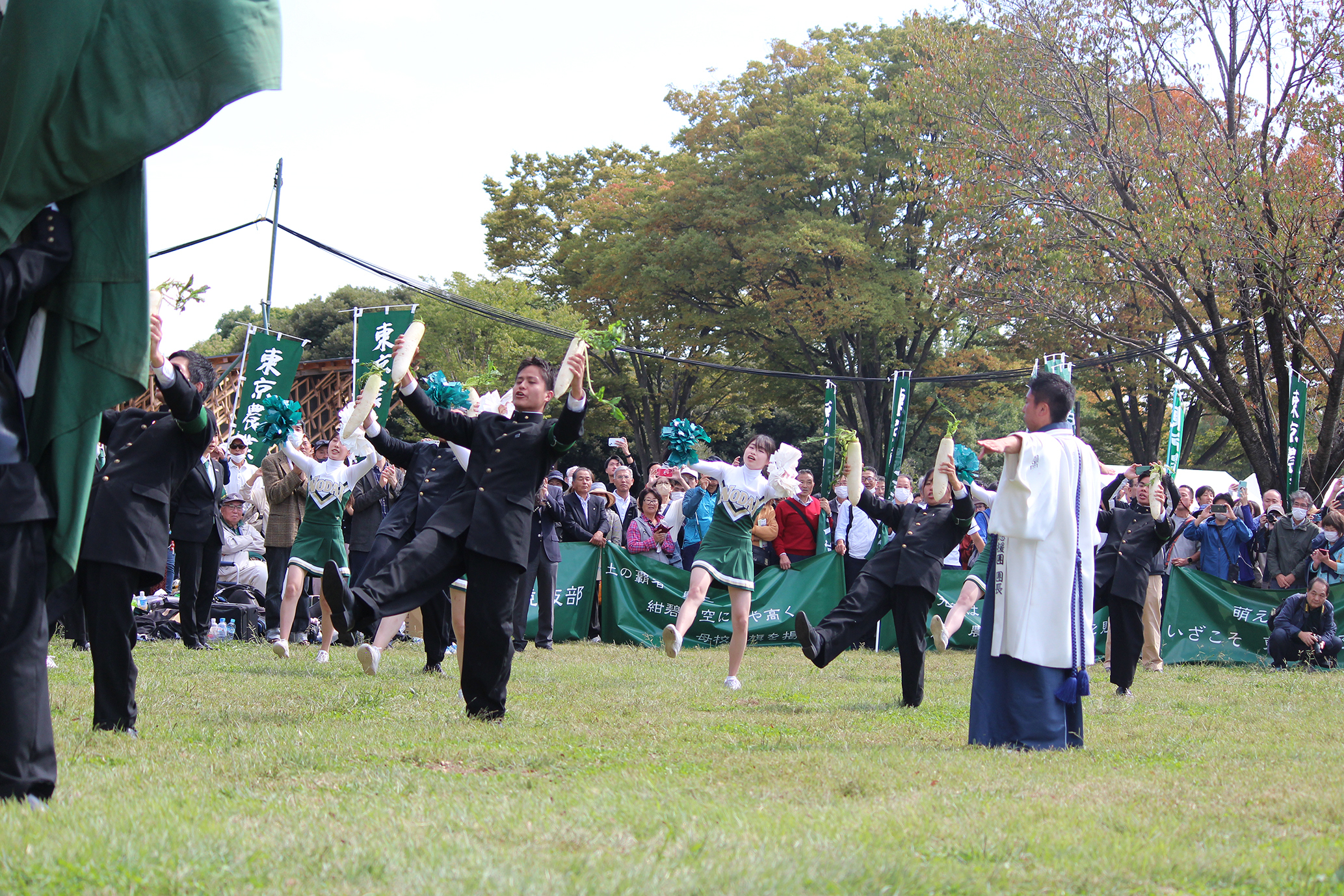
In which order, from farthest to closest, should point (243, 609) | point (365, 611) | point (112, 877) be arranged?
point (243, 609), point (365, 611), point (112, 877)

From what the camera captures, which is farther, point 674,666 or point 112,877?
point 674,666

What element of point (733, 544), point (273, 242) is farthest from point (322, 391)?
point (733, 544)

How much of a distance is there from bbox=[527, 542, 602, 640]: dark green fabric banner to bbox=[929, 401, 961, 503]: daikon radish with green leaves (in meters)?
6.01

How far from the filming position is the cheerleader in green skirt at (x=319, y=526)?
9898 mm

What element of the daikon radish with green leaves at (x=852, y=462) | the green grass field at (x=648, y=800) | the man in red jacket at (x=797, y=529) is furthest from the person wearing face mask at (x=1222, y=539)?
the daikon radish with green leaves at (x=852, y=462)

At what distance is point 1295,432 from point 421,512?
46.2ft

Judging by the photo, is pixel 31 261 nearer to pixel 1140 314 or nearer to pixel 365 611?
pixel 365 611

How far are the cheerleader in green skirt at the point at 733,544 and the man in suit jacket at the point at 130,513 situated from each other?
11.7 feet

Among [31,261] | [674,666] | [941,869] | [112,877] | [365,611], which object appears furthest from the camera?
[674,666]

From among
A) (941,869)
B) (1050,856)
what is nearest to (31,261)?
(941,869)

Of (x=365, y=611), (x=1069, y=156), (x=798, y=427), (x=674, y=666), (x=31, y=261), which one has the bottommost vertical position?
(x=674, y=666)

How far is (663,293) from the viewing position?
27.3 meters

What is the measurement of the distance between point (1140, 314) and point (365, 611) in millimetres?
20426

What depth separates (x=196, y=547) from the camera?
10961mm
